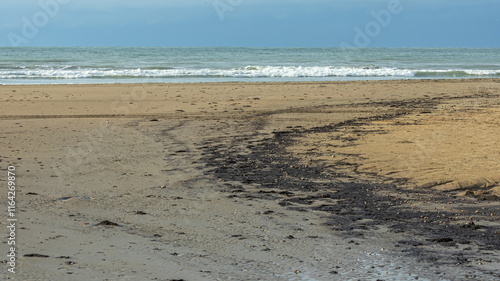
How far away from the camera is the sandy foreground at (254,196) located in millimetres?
3826

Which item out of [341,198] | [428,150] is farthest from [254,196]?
[428,150]

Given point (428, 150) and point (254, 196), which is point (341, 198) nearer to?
point (254, 196)

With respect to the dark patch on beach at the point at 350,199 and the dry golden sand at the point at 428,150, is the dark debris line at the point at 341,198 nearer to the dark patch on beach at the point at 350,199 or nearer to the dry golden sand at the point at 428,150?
the dark patch on beach at the point at 350,199

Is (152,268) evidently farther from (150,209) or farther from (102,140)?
(102,140)

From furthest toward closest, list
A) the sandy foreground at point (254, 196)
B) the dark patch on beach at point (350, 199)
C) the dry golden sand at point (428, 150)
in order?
the dry golden sand at point (428, 150)
the dark patch on beach at point (350, 199)
the sandy foreground at point (254, 196)

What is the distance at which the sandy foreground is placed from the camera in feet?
12.6

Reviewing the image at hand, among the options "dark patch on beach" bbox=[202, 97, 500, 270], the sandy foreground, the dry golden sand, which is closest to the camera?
the sandy foreground

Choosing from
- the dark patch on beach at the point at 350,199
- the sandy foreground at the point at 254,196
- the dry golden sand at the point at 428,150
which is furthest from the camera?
the dry golden sand at the point at 428,150

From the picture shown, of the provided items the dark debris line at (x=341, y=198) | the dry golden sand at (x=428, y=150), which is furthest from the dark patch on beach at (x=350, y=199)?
the dry golden sand at (x=428, y=150)

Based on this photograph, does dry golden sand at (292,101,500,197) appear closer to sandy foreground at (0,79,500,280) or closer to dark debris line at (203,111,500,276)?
sandy foreground at (0,79,500,280)

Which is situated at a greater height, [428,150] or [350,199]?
[428,150]

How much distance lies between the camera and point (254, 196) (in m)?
5.75

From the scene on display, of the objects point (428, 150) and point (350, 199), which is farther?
point (428, 150)

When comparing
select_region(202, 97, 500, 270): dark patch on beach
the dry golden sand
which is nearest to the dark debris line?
select_region(202, 97, 500, 270): dark patch on beach
